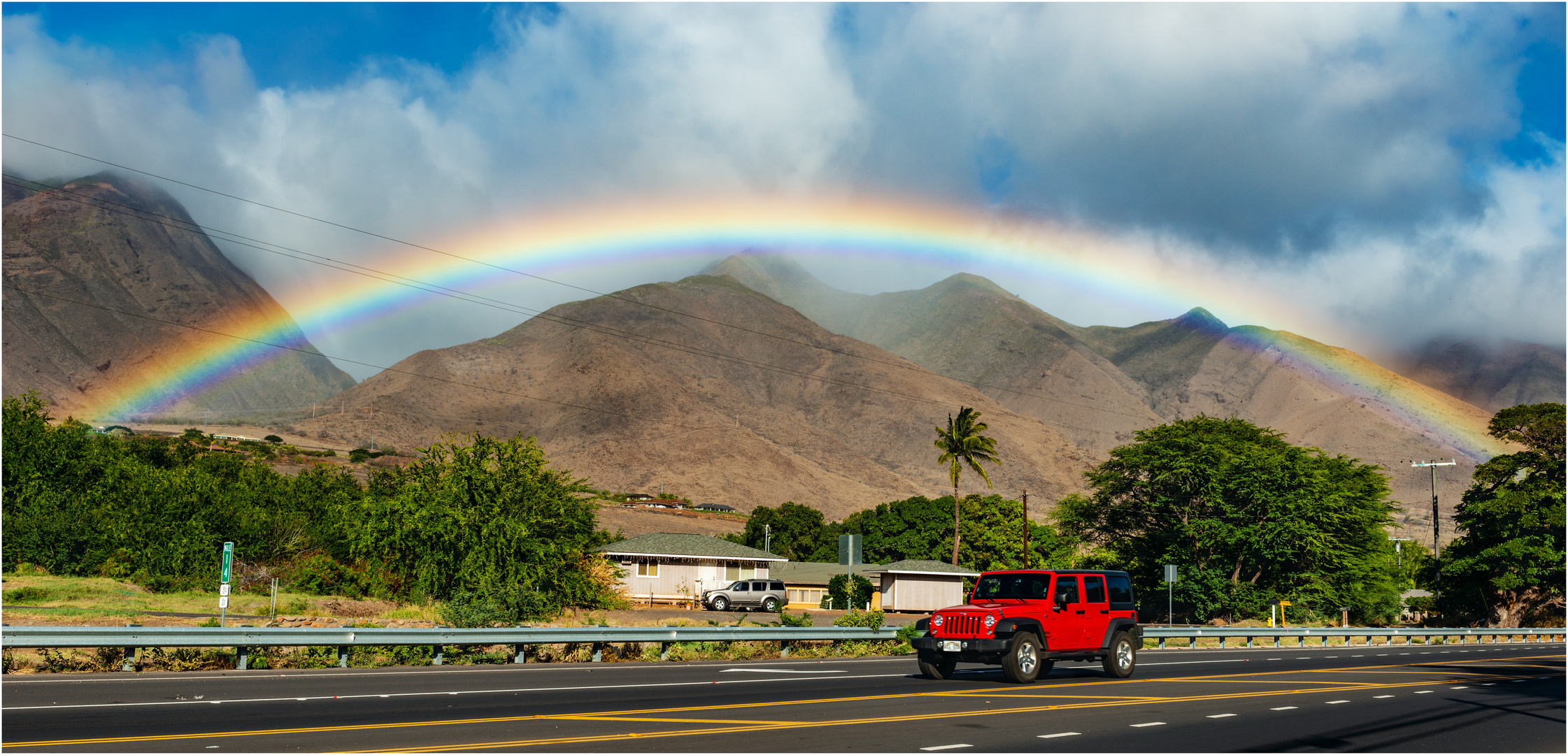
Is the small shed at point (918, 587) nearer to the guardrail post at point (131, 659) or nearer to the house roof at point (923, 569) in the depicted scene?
the house roof at point (923, 569)

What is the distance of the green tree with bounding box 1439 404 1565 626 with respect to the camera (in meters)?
70.4

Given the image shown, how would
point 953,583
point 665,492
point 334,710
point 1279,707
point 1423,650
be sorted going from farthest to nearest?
point 665,492, point 953,583, point 1423,650, point 1279,707, point 334,710

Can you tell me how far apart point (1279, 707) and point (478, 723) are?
441 inches

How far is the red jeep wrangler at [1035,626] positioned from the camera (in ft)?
64.8

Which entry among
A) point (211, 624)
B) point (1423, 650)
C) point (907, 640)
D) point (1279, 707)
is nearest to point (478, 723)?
point (1279, 707)

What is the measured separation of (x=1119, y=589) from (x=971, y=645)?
4.35 m

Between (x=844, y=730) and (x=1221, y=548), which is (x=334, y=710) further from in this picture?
(x=1221, y=548)

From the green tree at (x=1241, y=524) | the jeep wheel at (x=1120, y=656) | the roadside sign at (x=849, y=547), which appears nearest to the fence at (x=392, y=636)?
the roadside sign at (x=849, y=547)

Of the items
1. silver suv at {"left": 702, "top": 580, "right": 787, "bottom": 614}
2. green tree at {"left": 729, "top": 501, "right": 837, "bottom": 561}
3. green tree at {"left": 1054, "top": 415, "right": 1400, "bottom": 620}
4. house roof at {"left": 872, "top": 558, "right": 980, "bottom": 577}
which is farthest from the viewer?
green tree at {"left": 729, "top": 501, "right": 837, "bottom": 561}

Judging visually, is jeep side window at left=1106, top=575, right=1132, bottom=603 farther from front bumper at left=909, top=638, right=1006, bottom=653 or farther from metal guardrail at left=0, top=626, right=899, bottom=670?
metal guardrail at left=0, top=626, right=899, bottom=670

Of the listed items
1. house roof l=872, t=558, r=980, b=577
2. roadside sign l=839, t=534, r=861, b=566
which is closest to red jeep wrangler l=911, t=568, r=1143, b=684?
roadside sign l=839, t=534, r=861, b=566

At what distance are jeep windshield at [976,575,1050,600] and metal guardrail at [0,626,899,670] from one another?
6.79 m

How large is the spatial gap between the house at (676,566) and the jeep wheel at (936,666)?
49.0 meters

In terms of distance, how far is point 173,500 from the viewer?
5397 cm
